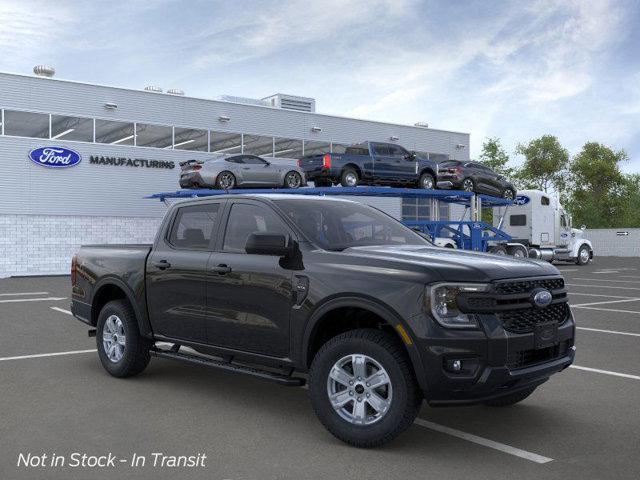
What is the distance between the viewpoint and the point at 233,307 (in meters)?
5.80

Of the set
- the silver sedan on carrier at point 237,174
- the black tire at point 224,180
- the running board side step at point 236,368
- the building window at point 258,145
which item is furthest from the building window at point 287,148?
the running board side step at point 236,368

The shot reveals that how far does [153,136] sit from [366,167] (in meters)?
11.6

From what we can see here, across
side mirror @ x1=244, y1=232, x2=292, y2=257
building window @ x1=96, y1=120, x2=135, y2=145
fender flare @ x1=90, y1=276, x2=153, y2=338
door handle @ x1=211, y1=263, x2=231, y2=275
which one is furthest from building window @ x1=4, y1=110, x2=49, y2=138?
side mirror @ x1=244, y1=232, x2=292, y2=257

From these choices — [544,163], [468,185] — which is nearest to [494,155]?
[544,163]

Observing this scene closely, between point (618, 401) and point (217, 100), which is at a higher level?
point (217, 100)

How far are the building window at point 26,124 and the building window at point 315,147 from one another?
1268 centimetres

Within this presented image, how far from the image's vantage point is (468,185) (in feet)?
83.9

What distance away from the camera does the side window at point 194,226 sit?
639cm

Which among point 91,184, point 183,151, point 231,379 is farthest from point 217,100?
point 231,379

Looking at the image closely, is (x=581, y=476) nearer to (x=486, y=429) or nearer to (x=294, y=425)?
(x=486, y=429)

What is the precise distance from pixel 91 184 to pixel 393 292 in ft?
86.7

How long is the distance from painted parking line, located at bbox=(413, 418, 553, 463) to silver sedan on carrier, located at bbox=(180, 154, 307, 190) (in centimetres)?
1957

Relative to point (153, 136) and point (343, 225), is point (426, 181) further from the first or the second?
point (343, 225)

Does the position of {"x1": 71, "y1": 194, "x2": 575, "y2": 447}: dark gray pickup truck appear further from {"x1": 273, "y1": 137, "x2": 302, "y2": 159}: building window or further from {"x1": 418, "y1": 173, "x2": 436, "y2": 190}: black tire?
{"x1": 273, "y1": 137, "x2": 302, "y2": 159}: building window
